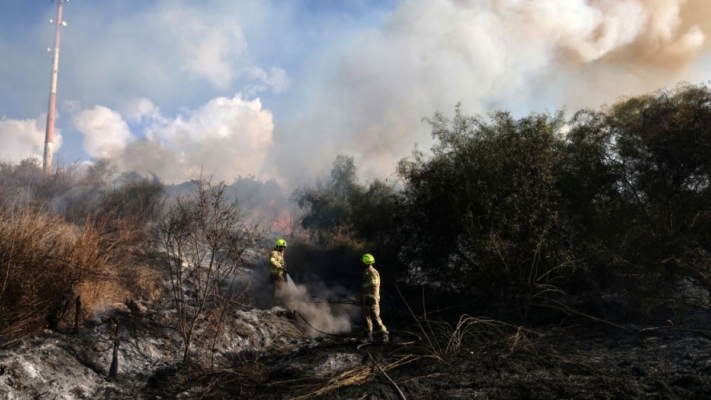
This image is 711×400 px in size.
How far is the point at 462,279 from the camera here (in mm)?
12773

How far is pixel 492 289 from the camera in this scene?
37.6ft

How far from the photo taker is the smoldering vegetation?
270 inches

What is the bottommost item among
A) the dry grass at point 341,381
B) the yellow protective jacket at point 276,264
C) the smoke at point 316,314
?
the dry grass at point 341,381

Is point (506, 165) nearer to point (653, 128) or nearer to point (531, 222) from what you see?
point (531, 222)

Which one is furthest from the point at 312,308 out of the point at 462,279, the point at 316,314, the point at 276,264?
the point at 462,279

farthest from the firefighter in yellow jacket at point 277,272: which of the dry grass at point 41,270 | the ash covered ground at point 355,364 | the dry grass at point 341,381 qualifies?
the dry grass at point 341,381

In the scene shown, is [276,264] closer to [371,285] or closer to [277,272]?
[277,272]

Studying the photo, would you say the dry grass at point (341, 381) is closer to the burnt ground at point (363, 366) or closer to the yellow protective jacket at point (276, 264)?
the burnt ground at point (363, 366)

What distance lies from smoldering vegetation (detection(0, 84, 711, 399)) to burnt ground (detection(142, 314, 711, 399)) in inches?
1.6

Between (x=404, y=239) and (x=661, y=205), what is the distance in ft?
22.8

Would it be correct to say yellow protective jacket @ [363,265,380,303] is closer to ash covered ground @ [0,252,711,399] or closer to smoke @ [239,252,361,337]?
ash covered ground @ [0,252,711,399]

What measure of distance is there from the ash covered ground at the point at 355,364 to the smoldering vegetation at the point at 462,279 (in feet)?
0.17

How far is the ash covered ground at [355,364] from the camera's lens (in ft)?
20.0

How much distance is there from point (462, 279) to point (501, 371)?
231 inches
